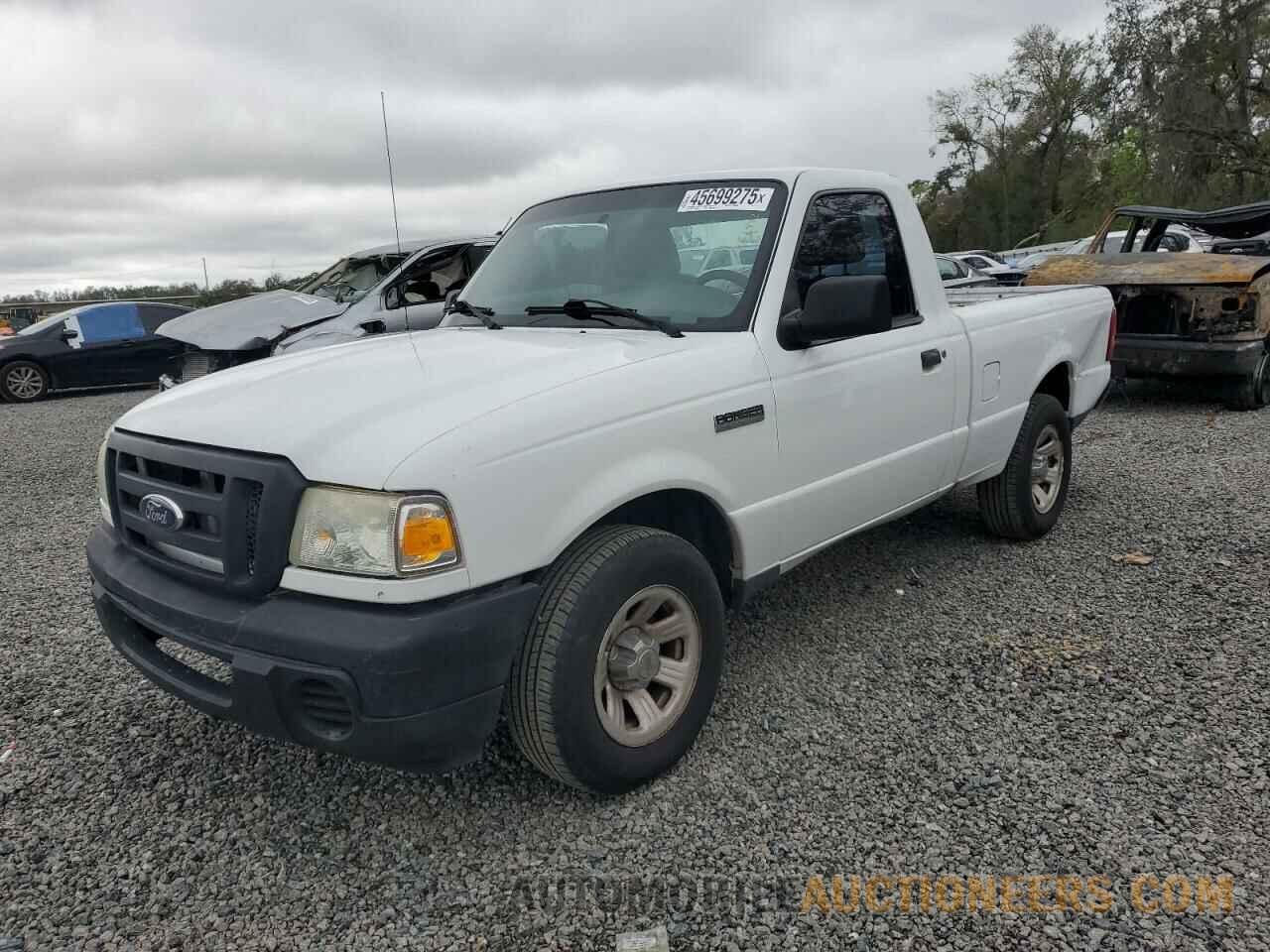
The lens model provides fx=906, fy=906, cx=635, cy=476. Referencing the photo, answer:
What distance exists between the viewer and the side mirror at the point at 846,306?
2.92 meters

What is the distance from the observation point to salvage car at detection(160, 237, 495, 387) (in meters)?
8.16

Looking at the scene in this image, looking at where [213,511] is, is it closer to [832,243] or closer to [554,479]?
[554,479]

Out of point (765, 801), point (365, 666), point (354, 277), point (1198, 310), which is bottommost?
point (765, 801)

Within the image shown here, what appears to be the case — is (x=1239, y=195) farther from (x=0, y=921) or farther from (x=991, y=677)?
(x=0, y=921)

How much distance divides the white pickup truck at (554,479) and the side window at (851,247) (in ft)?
0.05

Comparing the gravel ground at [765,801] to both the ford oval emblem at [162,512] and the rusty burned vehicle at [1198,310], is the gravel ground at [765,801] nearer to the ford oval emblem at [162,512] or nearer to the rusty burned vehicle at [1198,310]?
the ford oval emblem at [162,512]

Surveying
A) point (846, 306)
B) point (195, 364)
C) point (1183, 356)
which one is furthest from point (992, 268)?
point (846, 306)

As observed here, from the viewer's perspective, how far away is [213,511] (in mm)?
2379

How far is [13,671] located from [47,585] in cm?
125

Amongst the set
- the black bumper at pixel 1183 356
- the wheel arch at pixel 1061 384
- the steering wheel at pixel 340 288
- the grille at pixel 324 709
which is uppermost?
the steering wheel at pixel 340 288

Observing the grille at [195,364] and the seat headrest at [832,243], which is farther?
the grille at [195,364]

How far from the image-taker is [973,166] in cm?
5172

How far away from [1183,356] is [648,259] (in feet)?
21.9

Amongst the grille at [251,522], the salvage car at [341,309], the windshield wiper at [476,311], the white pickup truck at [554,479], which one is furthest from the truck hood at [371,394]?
the salvage car at [341,309]
